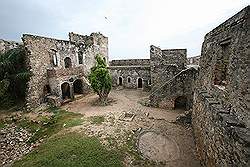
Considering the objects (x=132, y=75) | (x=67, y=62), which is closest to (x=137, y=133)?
(x=132, y=75)

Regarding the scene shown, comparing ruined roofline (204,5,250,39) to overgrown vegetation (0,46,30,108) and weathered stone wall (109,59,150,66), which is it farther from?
weathered stone wall (109,59,150,66)

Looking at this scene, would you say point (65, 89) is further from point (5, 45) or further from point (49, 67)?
point (5, 45)

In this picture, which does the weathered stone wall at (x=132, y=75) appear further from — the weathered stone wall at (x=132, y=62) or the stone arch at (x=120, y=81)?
the weathered stone wall at (x=132, y=62)

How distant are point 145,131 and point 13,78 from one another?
12.7 m

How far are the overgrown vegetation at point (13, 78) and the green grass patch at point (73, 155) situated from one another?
28.9ft

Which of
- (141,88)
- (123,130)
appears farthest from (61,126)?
(141,88)

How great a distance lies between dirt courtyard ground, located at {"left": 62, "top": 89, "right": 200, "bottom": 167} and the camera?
768 centimetres

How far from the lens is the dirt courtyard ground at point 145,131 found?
768 cm

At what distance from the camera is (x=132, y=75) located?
2155 cm

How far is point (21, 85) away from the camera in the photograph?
15.7 meters

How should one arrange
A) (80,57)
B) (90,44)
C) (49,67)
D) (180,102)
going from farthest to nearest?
(90,44) < (80,57) < (49,67) < (180,102)

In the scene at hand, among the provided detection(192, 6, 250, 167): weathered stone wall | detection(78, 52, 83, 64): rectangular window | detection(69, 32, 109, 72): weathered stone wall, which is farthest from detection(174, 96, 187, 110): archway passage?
detection(78, 52, 83, 64): rectangular window

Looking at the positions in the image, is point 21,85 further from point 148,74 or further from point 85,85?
point 148,74

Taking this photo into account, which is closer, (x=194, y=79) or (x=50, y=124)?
(x=50, y=124)
